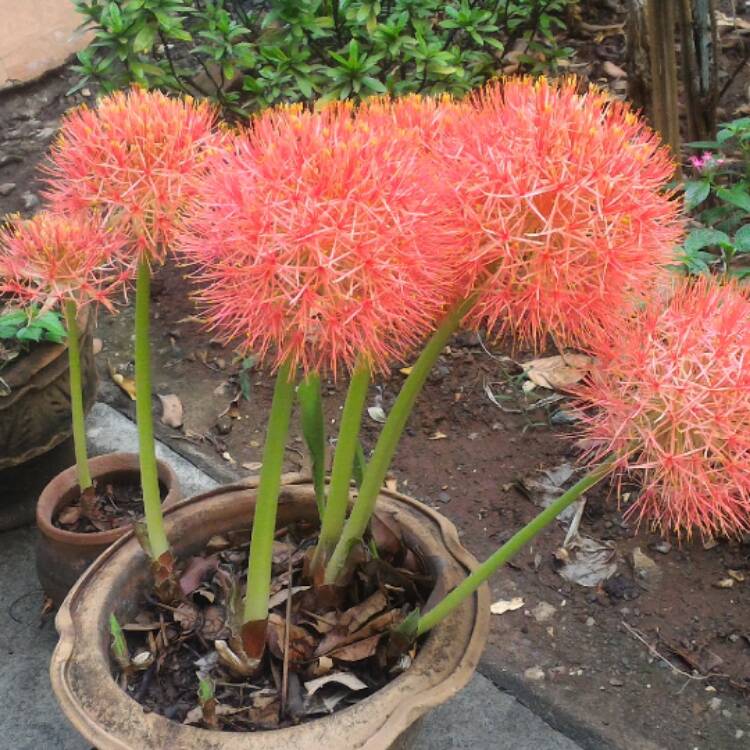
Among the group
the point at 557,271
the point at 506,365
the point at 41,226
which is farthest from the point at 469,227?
the point at 506,365

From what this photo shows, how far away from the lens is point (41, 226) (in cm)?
97

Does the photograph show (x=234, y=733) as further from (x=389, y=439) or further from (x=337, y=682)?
(x=389, y=439)

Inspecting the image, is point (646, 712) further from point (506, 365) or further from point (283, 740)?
point (506, 365)

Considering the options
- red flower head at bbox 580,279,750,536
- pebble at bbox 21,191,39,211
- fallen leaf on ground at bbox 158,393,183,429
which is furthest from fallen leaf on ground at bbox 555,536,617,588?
pebble at bbox 21,191,39,211

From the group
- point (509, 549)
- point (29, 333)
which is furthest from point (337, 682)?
point (29, 333)

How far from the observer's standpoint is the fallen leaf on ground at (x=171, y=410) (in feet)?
6.21

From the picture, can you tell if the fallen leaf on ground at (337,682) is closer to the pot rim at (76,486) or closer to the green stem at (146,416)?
the green stem at (146,416)

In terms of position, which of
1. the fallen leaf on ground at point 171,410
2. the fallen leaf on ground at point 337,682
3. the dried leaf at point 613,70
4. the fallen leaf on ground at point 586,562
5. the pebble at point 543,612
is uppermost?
the dried leaf at point 613,70

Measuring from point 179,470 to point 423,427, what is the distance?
0.51 m

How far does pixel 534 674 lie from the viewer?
4.33 feet

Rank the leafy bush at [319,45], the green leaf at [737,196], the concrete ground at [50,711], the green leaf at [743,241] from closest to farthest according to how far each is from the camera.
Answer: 1. the concrete ground at [50,711]
2. the green leaf at [743,241]
3. the green leaf at [737,196]
4. the leafy bush at [319,45]

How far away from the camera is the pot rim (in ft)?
4.27

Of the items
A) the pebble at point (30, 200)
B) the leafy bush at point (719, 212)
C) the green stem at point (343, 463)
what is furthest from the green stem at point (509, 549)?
the pebble at point (30, 200)

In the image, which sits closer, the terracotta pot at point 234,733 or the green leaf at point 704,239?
the terracotta pot at point 234,733
